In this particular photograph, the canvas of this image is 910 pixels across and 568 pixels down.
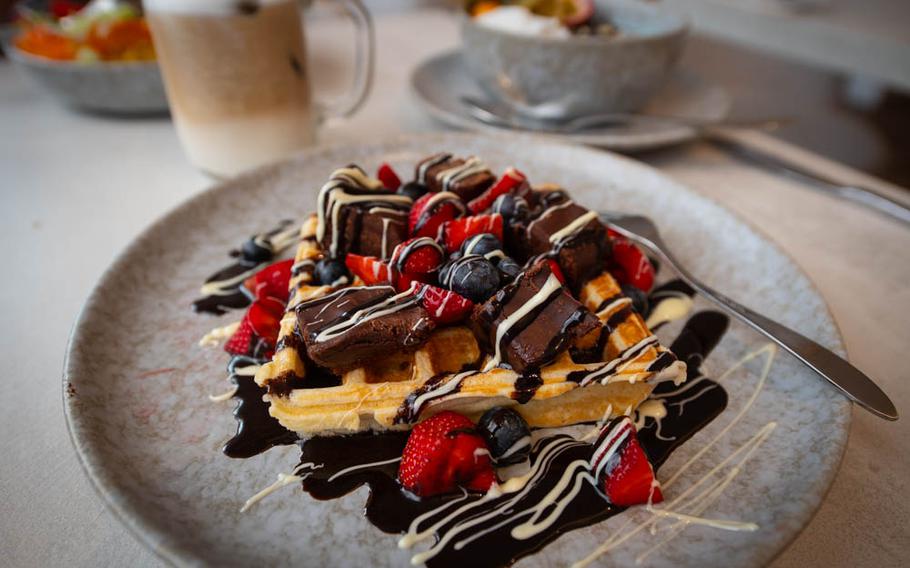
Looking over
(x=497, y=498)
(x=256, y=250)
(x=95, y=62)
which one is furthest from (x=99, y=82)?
(x=497, y=498)

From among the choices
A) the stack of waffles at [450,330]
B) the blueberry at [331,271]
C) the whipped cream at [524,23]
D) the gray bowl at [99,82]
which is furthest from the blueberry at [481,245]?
the gray bowl at [99,82]

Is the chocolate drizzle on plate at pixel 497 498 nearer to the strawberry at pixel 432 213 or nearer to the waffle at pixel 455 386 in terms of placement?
the waffle at pixel 455 386

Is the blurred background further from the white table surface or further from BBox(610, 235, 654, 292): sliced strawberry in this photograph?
BBox(610, 235, 654, 292): sliced strawberry

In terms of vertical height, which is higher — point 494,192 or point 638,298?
point 494,192

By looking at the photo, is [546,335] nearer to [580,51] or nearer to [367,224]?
[367,224]

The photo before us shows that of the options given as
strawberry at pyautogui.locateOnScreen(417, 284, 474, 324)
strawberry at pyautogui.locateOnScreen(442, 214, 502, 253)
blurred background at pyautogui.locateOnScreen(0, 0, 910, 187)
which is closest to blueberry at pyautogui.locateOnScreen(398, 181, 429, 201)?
strawberry at pyautogui.locateOnScreen(442, 214, 502, 253)

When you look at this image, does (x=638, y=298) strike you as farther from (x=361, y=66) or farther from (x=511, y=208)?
(x=361, y=66)
